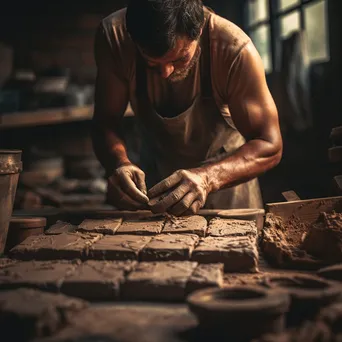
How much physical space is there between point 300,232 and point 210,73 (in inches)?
53.7

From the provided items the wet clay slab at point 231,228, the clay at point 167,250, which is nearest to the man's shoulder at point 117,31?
the wet clay slab at point 231,228

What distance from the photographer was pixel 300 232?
2.93 m

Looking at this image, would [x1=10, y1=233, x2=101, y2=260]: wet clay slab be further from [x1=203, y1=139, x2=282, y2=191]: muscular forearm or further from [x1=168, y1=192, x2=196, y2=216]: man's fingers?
[x1=203, y1=139, x2=282, y2=191]: muscular forearm

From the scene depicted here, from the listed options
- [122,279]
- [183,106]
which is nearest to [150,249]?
Answer: [122,279]

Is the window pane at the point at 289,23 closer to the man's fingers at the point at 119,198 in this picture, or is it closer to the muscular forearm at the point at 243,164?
the muscular forearm at the point at 243,164

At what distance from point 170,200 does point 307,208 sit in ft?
2.59

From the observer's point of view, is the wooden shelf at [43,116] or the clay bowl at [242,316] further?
the wooden shelf at [43,116]

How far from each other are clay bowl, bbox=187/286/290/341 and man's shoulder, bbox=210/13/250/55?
213cm

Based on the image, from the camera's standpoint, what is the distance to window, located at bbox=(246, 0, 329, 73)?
5.82 meters

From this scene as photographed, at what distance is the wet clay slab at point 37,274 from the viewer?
7.19 ft

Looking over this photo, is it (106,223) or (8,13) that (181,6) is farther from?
(8,13)

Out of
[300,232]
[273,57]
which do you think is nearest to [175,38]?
[300,232]

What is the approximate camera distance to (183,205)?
3088 millimetres

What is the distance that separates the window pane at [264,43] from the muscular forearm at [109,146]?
351 cm
